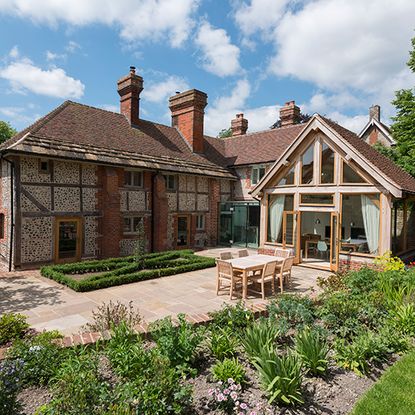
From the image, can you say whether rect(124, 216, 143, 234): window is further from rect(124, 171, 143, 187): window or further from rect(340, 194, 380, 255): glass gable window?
rect(340, 194, 380, 255): glass gable window

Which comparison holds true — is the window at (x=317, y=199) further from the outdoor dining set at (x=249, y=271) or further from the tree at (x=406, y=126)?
the tree at (x=406, y=126)

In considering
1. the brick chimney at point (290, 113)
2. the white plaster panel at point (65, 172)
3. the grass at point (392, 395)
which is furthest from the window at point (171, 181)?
the grass at point (392, 395)

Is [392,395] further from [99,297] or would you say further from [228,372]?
[99,297]

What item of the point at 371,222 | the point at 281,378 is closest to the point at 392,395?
the point at 281,378

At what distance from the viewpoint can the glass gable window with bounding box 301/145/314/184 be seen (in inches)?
513

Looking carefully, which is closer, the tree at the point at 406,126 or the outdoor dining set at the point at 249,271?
the outdoor dining set at the point at 249,271

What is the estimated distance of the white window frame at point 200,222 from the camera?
65.9ft

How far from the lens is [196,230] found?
19.8 metres

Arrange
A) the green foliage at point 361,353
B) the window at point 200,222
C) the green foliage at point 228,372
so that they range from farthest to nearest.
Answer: the window at point 200,222 → the green foliage at point 361,353 → the green foliage at point 228,372

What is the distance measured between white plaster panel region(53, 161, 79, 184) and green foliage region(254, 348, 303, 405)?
41.5 feet

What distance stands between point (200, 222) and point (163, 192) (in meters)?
4.00

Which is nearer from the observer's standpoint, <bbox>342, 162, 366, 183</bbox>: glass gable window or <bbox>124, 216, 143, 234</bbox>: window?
<bbox>342, 162, 366, 183</bbox>: glass gable window

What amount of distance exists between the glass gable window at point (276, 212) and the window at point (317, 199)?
684 millimetres

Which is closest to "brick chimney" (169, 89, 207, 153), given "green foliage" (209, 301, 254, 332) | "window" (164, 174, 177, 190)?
"window" (164, 174, 177, 190)
